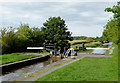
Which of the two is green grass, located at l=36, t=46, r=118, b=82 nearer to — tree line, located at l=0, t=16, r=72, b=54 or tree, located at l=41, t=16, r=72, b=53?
tree line, located at l=0, t=16, r=72, b=54

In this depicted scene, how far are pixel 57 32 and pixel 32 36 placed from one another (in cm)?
801

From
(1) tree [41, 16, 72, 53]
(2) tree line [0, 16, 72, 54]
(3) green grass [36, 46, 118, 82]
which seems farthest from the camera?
(1) tree [41, 16, 72, 53]

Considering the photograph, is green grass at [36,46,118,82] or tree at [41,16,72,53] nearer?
green grass at [36,46,118,82]

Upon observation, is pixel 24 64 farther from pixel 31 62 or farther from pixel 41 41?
pixel 41 41

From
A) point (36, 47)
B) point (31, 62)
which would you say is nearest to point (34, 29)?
point (36, 47)

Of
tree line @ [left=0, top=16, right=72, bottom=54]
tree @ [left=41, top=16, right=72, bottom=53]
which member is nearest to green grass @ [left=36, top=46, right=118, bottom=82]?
tree line @ [left=0, top=16, right=72, bottom=54]

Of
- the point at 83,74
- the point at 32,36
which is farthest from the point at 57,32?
the point at 83,74

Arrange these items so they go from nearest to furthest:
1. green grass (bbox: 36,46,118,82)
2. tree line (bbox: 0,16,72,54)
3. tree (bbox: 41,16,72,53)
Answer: green grass (bbox: 36,46,118,82) < tree line (bbox: 0,16,72,54) < tree (bbox: 41,16,72,53)

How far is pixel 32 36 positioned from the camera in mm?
25219

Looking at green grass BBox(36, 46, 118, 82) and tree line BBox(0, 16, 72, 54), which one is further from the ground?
tree line BBox(0, 16, 72, 54)

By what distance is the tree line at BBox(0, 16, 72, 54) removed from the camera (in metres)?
20.4

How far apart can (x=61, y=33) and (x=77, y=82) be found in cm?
2614

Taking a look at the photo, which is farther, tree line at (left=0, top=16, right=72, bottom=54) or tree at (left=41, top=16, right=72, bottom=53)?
tree at (left=41, top=16, right=72, bottom=53)

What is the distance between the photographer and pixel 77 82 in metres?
6.14
